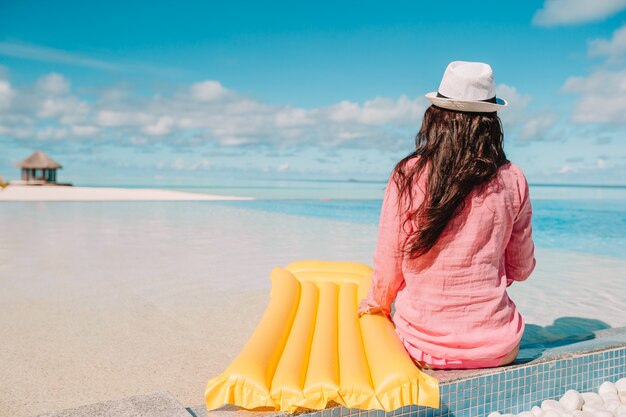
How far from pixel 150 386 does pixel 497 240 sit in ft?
5.28

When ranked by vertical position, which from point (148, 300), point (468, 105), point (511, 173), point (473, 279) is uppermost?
point (468, 105)

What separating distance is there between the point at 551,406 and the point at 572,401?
9 centimetres

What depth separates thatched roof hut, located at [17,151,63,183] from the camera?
2767 centimetres

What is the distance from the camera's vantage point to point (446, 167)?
1.59 m

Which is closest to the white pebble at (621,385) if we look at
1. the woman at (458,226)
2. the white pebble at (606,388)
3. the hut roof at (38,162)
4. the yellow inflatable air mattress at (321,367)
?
the white pebble at (606,388)

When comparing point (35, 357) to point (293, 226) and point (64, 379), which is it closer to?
point (64, 379)

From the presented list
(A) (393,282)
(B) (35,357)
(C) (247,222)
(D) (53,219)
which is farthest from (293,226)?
(A) (393,282)

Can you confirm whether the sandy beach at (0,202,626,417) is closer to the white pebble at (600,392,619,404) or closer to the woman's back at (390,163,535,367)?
the woman's back at (390,163,535,367)

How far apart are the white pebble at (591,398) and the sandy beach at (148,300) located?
1.51 metres

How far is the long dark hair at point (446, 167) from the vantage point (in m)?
1.58

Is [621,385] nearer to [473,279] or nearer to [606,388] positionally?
[606,388]

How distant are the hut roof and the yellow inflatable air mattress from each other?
2901 cm

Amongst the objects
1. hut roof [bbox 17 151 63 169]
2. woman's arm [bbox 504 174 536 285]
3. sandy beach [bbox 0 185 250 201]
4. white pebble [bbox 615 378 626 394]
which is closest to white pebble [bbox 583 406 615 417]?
white pebble [bbox 615 378 626 394]

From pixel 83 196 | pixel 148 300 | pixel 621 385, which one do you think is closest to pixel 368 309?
pixel 621 385
